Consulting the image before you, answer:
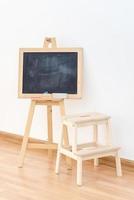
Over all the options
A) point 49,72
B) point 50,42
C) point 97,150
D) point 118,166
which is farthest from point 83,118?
point 50,42

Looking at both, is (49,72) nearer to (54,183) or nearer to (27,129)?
(27,129)

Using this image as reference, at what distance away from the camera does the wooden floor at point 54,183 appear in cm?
319

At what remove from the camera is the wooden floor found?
3.19 metres

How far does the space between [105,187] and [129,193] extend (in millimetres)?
213

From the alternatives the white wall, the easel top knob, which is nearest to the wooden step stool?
the white wall

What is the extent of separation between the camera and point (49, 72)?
3994mm

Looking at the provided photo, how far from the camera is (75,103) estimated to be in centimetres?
421

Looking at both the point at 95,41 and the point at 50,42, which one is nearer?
the point at 95,41

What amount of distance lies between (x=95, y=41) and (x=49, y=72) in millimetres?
533

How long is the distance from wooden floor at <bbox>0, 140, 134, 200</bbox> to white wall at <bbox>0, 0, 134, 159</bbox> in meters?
0.38

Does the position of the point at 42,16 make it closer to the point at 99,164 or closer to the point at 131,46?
the point at 131,46

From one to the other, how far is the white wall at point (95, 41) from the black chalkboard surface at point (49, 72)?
0.19 meters

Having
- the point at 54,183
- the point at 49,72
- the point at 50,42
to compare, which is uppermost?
the point at 50,42

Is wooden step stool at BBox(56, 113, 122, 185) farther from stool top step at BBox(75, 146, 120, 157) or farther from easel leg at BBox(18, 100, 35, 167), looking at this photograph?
easel leg at BBox(18, 100, 35, 167)
